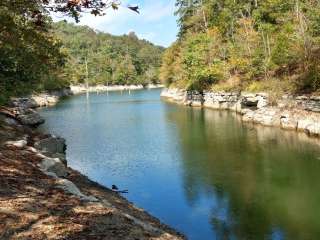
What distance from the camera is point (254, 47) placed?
67.6m

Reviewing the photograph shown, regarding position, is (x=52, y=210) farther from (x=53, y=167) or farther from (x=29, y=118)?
(x=29, y=118)

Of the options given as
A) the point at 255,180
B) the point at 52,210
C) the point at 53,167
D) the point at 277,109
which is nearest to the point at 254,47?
the point at 277,109

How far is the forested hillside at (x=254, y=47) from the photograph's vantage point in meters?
52.1

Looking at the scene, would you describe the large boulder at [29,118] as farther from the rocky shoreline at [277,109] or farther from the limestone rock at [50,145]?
the rocky shoreline at [277,109]

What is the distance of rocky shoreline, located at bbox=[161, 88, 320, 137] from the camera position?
144ft

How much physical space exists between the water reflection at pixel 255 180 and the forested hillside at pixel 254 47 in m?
10.6

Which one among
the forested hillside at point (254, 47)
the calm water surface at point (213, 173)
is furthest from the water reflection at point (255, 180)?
the forested hillside at point (254, 47)

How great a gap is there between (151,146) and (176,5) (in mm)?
74039

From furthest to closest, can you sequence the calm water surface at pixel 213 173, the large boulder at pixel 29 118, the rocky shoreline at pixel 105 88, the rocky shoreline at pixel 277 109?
the rocky shoreline at pixel 105 88, the large boulder at pixel 29 118, the rocky shoreline at pixel 277 109, the calm water surface at pixel 213 173

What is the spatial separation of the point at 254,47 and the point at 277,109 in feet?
64.1

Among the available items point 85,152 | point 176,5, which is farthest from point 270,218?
point 176,5

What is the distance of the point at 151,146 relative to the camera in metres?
41.5

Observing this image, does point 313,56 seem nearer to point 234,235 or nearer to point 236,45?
point 236,45

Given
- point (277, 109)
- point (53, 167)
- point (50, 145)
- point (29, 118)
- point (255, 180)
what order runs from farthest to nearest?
1. point (277, 109)
2. point (29, 118)
3. point (50, 145)
4. point (255, 180)
5. point (53, 167)
